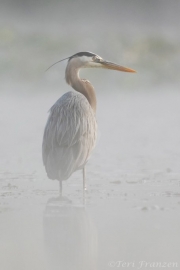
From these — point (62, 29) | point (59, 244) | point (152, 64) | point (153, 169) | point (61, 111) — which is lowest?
point (59, 244)

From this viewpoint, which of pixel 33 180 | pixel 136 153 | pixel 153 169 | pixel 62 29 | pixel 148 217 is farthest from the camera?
pixel 62 29

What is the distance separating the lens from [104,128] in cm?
838

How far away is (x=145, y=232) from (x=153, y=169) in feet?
6.56

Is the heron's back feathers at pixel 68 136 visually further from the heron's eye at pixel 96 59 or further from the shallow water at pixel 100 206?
the heron's eye at pixel 96 59

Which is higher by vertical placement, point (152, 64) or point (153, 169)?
point (152, 64)

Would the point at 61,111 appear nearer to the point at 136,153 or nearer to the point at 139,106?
the point at 136,153

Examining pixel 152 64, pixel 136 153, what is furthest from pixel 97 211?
pixel 152 64

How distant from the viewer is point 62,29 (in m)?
15.8

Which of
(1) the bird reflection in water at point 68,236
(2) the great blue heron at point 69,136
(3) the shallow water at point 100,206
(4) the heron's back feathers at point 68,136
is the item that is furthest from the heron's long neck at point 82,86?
(1) the bird reflection in water at point 68,236

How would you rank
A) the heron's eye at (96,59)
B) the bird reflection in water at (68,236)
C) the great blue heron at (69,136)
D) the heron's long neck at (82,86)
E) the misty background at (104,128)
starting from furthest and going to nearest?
1. the heron's eye at (96,59)
2. the heron's long neck at (82,86)
3. the great blue heron at (69,136)
4. the misty background at (104,128)
5. the bird reflection in water at (68,236)

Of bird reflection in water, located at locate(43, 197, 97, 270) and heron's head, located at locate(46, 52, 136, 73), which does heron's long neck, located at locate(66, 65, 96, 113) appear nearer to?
heron's head, located at locate(46, 52, 136, 73)

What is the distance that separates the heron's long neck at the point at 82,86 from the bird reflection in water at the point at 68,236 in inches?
49.5

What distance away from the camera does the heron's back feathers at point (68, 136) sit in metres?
4.74

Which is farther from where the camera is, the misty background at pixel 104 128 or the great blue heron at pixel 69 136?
the great blue heron at pixel 69 136
